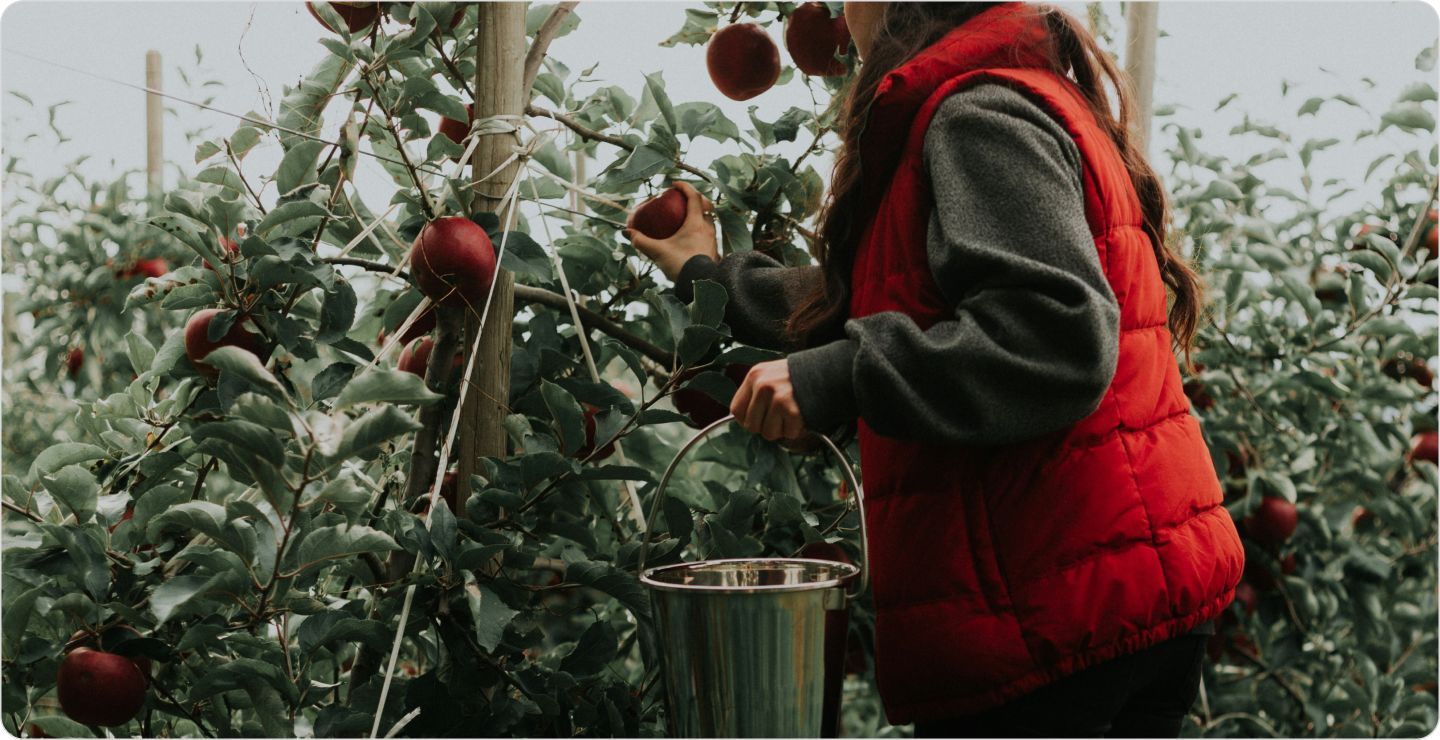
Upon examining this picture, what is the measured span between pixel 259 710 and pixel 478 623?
26cm

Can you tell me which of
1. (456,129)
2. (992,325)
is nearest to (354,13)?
(456,129)

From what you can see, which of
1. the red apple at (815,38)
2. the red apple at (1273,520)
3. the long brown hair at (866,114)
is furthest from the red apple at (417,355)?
the red apple at (1273,520)

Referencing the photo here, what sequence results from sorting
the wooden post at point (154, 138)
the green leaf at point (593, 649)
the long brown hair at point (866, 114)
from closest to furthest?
the long brown hair at point (866, 114)
the green leaf at point (593, 649)
the wooden post at point (154, 138)

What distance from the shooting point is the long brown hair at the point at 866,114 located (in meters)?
1.00

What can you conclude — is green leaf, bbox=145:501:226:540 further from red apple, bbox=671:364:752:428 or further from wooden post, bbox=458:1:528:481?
red apple, bbox=671:364:752:428

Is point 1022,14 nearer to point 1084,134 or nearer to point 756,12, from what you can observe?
point 1084,134

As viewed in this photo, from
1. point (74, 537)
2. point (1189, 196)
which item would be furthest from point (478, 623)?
point (1189, 196)

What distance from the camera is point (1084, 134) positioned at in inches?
35.3

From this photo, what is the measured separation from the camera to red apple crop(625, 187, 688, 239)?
1258mm

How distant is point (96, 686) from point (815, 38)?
0.94 metres

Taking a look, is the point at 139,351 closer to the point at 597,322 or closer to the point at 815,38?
the point at 597,322

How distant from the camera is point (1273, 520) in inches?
74.9

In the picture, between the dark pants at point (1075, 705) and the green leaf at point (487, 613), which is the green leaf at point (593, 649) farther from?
the dark pants at point (1075, 705)

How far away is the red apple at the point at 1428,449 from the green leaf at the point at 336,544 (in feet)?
Answer: 6.25
